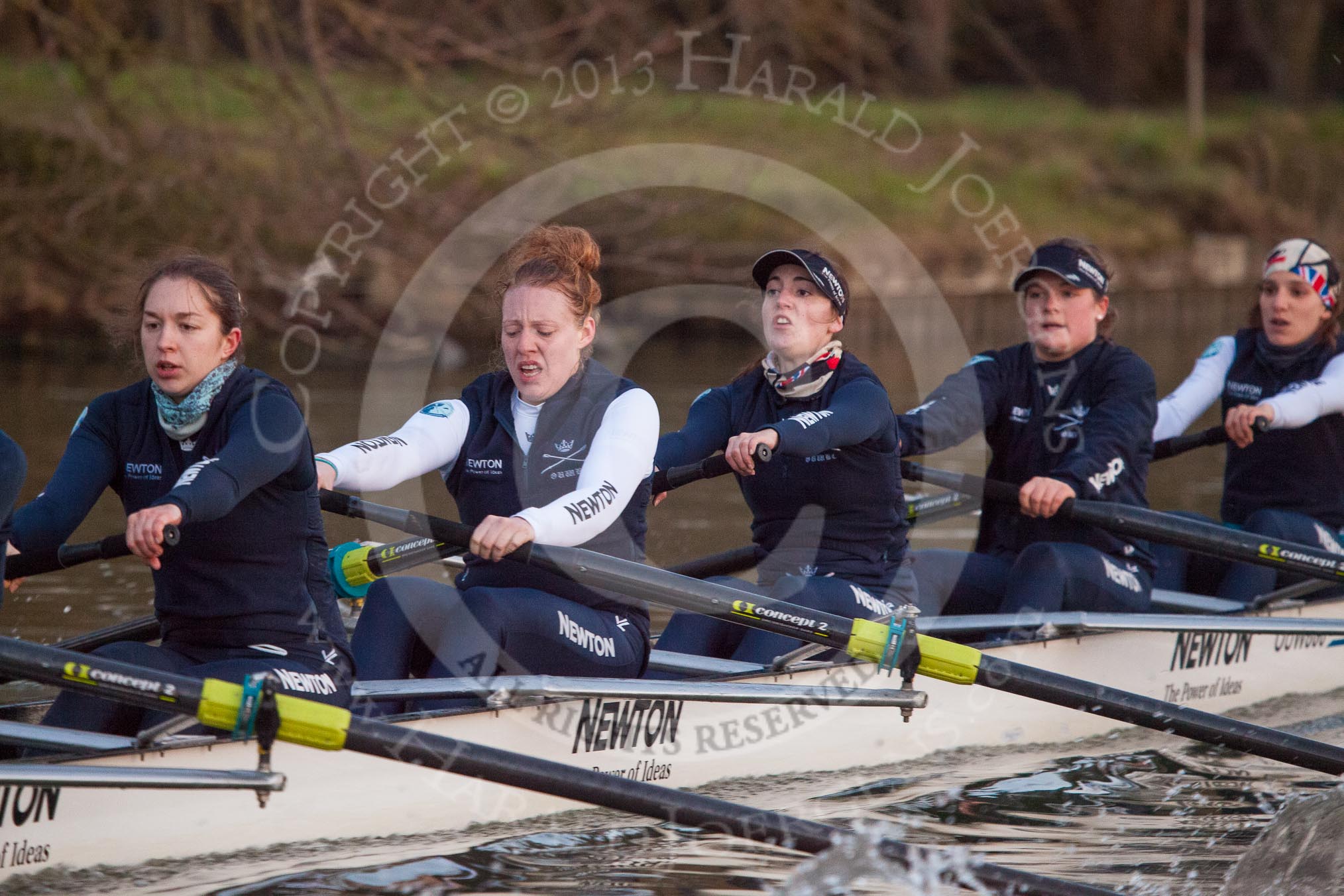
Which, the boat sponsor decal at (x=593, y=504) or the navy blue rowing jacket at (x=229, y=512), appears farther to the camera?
the boat sponsor decal at (x=593, y=504)

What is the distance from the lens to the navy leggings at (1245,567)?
6.27m

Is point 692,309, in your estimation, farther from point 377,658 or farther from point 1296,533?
point 377,658

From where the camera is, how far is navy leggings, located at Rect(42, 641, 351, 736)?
146 inches

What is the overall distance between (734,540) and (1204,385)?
2.62m

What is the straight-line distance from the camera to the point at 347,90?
1165 centimetres

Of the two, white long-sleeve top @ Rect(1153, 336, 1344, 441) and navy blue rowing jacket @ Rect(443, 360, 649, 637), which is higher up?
white long-sleeve top @ Rect(1153, 336, 1344, 441)

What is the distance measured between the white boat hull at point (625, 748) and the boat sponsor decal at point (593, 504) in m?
0.56

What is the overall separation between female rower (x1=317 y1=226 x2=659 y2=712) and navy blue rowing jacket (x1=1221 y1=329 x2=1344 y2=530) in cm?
335

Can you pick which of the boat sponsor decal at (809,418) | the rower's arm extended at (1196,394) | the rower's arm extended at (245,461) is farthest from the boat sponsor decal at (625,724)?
the rower's arm extended at (1196,394)

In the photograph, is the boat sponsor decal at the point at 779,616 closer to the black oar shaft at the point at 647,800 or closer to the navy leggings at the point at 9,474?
the black oar shaft at the point at 647,800

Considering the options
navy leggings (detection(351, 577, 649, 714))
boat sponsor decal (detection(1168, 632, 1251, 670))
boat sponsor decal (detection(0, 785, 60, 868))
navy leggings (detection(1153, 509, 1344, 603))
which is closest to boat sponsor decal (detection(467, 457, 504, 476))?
navy leggings (detection(351, 577, 649, 714))

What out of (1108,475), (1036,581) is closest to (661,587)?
(1036,581)

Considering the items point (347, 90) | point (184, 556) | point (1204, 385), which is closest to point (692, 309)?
point (347, 90)

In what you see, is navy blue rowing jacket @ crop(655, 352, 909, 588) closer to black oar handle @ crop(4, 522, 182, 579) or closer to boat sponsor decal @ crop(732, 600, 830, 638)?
boat sponsor decal @ crop(732, 600, 830, 638)
